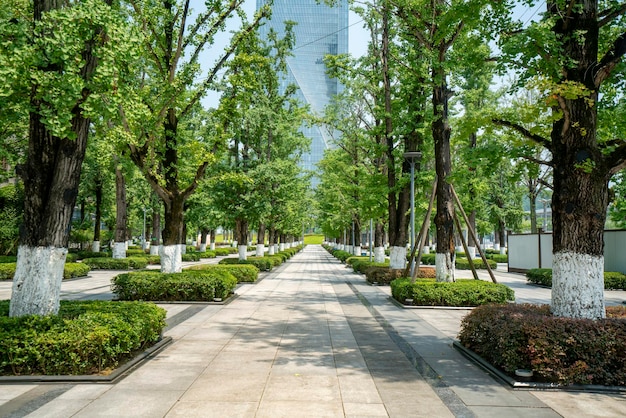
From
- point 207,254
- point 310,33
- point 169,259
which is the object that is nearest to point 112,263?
point 169,259

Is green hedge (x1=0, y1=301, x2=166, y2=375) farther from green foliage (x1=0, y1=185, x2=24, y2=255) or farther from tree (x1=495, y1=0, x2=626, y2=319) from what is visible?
green foliage (x1=0, y1=185, x2=24, y2=255)

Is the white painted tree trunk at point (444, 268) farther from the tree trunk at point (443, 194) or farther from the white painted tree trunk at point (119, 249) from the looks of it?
the white painted tree trunk at point (119, 249)

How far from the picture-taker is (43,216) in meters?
7.17

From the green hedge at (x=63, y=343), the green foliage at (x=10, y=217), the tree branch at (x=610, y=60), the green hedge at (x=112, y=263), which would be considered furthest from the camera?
the green hedge at (x=112, y=263)

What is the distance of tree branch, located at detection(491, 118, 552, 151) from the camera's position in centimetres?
799

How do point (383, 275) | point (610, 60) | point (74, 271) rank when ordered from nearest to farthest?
point (610, 60) < point (383, 275) < point (74, 271)

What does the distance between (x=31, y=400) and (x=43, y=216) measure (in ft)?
9.40

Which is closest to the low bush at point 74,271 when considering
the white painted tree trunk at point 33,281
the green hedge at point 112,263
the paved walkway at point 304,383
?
the green hedge at point 112,263

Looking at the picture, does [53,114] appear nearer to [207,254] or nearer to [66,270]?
[66,270]

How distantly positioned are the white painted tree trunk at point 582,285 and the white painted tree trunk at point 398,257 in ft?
44.7

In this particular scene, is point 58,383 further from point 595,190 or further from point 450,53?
point 450,53

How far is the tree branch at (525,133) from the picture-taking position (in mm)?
7991

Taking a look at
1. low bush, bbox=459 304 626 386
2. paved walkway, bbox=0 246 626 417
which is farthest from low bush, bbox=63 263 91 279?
low bush, bbox=459 304 626 386

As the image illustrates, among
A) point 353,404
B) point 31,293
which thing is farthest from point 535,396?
point 31,293
